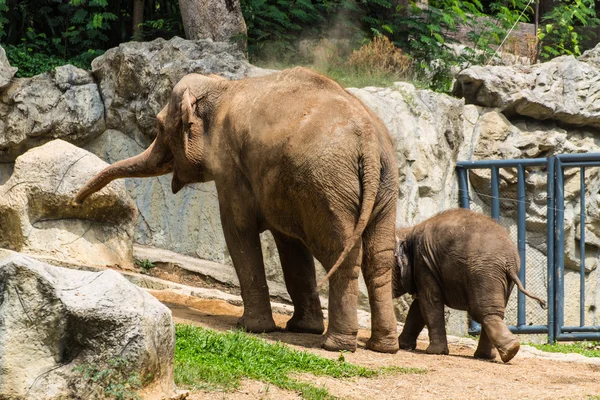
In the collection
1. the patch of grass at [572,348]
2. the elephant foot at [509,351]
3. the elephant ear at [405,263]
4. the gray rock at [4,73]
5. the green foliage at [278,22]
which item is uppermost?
the green foliage at [278,22]

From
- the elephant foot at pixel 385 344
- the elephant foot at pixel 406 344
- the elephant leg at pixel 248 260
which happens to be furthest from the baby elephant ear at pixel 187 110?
the elephant foot at pixel 406 344

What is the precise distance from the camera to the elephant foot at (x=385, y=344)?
859 centimetres

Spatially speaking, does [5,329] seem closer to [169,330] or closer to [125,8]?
[169,330]

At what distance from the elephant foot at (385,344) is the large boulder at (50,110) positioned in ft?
22.8

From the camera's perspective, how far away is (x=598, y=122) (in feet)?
51.3

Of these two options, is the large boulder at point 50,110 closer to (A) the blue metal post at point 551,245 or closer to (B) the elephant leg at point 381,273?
(A) the blue metal post at point 551,245

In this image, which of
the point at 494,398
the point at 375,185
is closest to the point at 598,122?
the point at 375,185

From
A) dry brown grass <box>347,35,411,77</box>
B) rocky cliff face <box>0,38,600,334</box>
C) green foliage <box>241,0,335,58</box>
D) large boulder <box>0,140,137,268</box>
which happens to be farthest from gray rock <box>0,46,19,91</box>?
dry brown grass <box>347,35,411,77</box>

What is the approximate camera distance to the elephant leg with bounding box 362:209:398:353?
8539 millimetres

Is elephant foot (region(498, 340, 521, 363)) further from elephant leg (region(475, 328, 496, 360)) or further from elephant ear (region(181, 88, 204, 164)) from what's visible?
elephant ear (region(181, 88, 204, 164))

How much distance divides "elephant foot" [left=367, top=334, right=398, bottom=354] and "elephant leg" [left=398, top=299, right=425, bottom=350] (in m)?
0.81

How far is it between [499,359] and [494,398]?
96.0 inches

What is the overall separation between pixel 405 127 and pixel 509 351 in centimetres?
478

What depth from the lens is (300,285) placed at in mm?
9594
